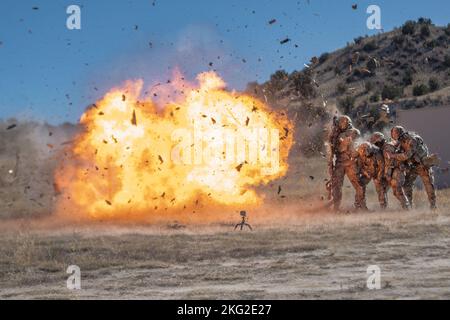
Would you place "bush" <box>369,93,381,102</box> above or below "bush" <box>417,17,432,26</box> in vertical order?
below

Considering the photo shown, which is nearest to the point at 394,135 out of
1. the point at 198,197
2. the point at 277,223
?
the point at 277,223

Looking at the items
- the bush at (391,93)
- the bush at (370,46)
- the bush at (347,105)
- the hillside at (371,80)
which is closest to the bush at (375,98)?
the hillside at (371,80)

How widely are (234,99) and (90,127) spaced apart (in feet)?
19.6

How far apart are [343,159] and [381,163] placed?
1.49m

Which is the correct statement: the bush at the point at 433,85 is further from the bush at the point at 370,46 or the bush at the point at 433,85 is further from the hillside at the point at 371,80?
the bush at the point at 370,46

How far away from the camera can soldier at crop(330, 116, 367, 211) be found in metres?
26.3

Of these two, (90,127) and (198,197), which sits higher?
(90,127)

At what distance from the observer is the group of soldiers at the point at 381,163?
25812mm

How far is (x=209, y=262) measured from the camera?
15531 millimetres

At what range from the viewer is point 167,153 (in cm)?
2741

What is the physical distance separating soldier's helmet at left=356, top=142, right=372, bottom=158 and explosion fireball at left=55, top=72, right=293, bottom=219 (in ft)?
14.6
